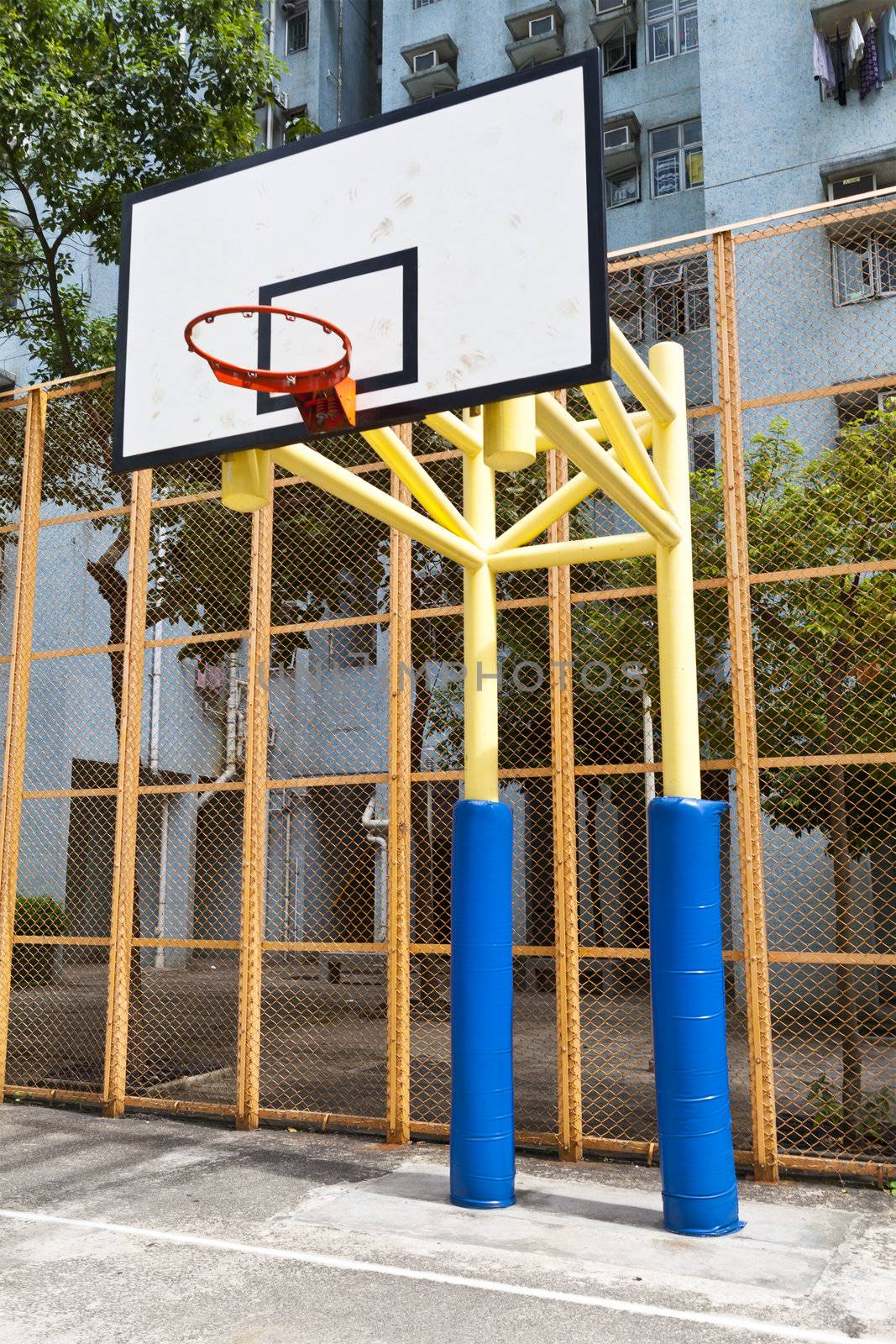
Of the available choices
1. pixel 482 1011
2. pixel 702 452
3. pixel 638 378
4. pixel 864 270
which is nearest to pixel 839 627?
pixel 702 452

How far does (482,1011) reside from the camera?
5707mm

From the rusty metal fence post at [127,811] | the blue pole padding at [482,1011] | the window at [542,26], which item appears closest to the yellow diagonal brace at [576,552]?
the blue pole padding at [482,1011]

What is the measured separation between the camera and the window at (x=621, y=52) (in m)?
20.0

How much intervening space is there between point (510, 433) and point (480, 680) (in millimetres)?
2149

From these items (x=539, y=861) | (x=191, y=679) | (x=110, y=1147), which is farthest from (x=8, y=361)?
(x=110, y=1147)

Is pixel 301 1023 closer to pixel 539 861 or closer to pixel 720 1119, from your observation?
pixel 539 861

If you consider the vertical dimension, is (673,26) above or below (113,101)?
above

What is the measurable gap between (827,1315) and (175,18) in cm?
1178

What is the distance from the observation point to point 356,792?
1672cm

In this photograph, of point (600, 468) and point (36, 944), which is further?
point (36, 944)

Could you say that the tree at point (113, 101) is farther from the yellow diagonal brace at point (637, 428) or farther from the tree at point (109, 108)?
the yellow diagonal brace at point (637, 428)

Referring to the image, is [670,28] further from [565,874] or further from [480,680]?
[565,874]

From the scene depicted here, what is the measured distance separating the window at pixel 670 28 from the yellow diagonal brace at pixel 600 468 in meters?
17.2

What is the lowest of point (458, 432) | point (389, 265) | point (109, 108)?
point (458, 432)
